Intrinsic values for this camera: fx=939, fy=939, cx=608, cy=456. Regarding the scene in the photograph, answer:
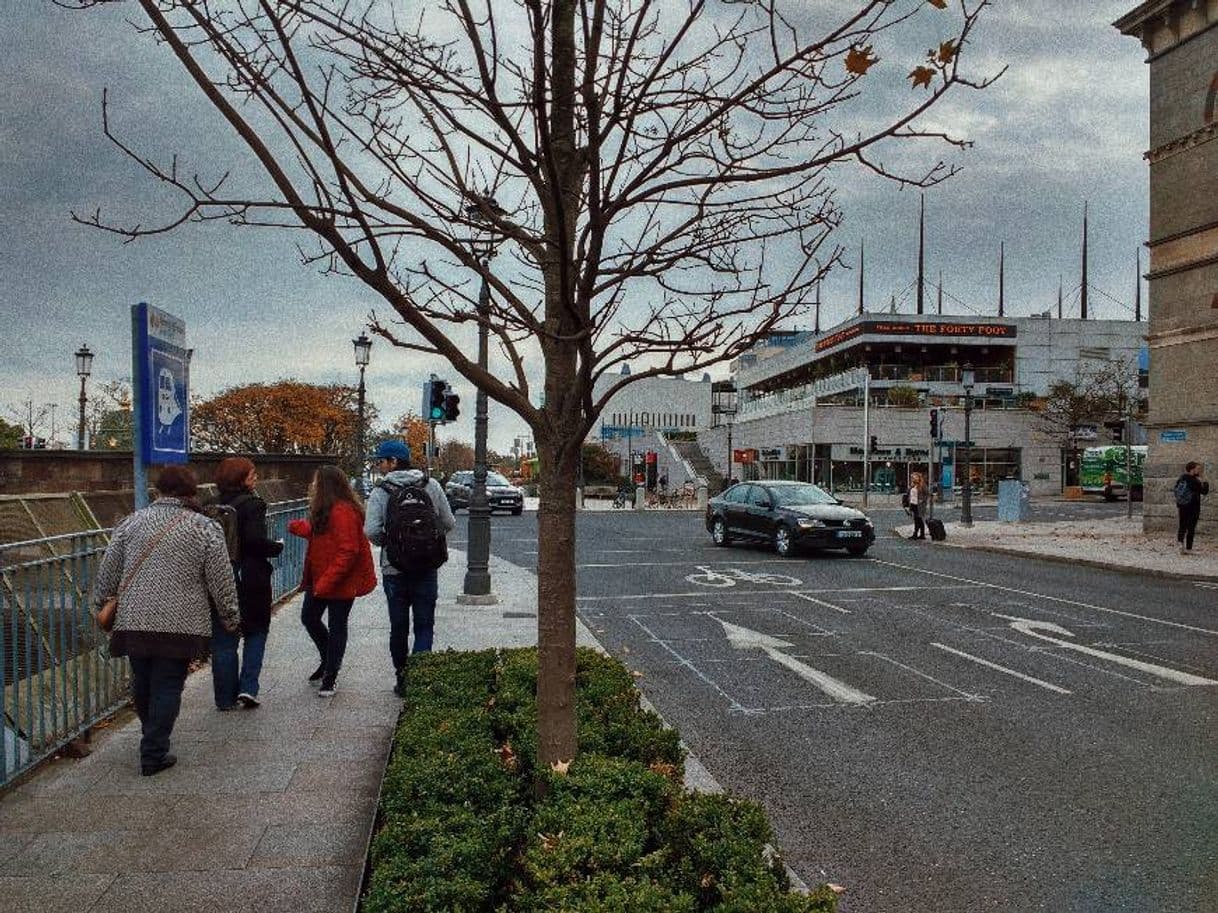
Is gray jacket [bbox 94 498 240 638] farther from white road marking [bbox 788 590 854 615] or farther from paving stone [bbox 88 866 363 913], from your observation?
white road marking [bbox 788 590 854 615]

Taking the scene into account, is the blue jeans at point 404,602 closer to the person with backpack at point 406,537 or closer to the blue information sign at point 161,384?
the person with backpack at point 406,537

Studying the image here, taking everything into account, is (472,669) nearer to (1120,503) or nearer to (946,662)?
(946,662)

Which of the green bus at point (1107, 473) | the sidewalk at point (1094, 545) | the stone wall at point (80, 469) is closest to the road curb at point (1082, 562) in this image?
the sidewalk at point (1094, 545)

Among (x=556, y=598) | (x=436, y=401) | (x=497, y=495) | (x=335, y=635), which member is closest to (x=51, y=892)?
(x=556, y=598)

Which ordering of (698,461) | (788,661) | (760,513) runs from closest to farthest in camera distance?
(788,661) < (760,513) < (698,461)

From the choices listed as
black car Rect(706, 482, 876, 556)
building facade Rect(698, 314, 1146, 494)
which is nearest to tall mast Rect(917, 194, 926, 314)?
building facade Rect(698, 314, 1146, 494)

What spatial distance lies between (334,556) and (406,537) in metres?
0.54

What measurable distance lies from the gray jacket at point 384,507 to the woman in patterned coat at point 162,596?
166 centimetres

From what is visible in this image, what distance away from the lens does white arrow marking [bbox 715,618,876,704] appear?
24.1ft

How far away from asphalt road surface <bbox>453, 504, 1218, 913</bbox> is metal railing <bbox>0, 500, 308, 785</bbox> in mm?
3644

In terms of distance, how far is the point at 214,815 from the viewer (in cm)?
432

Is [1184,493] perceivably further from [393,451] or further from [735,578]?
[393,451]

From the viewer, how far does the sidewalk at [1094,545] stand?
55.0 ft

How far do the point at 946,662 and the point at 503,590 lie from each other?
6973mm
